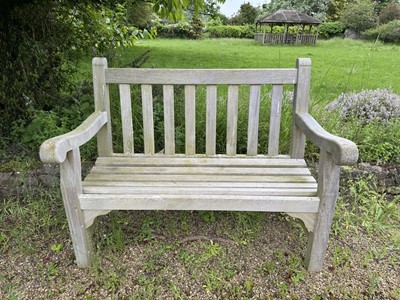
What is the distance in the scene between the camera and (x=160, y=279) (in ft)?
6.07

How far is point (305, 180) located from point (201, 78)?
2.91 feet

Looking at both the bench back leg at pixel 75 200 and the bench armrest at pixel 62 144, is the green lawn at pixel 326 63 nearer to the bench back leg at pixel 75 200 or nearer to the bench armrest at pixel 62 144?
the bench armrest at pixel 62 144

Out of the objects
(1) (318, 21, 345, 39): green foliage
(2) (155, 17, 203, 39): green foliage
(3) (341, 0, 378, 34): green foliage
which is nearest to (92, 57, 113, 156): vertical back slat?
(2) (155, 17, 203, 39): green foliage

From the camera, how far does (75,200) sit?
164 cm

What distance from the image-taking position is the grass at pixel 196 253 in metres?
1.80

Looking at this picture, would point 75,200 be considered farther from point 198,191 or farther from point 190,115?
point 190,115

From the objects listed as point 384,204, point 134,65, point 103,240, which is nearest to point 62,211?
point 103,240

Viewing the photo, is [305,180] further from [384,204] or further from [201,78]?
[384,204]

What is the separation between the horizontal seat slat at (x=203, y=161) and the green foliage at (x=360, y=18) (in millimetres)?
24830

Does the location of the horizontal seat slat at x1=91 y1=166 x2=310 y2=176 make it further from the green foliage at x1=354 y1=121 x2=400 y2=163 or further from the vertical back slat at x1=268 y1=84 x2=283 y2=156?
the green foliage at x1=354 y1=121 x2=400 y2=163

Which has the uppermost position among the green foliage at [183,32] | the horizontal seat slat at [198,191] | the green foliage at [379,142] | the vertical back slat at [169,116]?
the vertical back slat at [169,116]

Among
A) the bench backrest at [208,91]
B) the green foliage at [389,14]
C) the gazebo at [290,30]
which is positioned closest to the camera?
the bench backrest at [208,91]

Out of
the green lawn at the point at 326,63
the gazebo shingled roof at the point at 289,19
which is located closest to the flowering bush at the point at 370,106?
the green lawn at the point at 326,63

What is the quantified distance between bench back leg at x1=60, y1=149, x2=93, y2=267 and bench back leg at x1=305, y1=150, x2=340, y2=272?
1.20m
